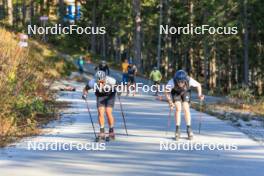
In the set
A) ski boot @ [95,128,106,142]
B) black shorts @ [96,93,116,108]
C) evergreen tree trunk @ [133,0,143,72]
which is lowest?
ski boot @ [95,128,106,142]

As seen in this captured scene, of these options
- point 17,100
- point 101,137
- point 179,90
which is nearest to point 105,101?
point 101,137

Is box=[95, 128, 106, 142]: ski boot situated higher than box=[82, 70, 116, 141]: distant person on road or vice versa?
box=[82, 70, 116, 141]: distant person on road

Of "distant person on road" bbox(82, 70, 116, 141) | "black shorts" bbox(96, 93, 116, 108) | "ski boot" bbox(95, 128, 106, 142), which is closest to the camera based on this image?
"distant person on road" bbox(82, 70, 116, 141)

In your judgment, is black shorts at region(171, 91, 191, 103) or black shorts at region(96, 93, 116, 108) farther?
black shorts at region(171, 91, 191, 103)

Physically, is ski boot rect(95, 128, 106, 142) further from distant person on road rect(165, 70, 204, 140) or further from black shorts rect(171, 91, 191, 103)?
black shorts rect(171, 91, 191, 103)

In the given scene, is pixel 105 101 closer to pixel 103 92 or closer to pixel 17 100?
pixel 103 92

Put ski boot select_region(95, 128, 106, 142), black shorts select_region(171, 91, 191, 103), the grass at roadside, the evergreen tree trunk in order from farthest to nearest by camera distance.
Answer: the evergreen tree trunk
the grass at roadside
black shorts select_region(171, 91, 191, 103)
ski boot select_region(95, 128, 106, 142)

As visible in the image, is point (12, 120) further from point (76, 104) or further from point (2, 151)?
point (76, 104)

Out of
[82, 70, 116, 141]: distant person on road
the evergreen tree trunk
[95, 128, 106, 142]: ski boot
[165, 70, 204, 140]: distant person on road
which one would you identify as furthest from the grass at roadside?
the evergreen tree trunk

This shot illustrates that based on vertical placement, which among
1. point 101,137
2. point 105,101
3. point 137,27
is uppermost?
point 137,27

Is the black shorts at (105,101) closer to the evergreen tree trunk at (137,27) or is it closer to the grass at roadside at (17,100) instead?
the grass at roadside at (17,100)

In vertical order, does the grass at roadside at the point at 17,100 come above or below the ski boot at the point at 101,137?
above

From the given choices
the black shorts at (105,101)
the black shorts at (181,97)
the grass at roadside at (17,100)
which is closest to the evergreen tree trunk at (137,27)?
the grass at roadside at (17,100)

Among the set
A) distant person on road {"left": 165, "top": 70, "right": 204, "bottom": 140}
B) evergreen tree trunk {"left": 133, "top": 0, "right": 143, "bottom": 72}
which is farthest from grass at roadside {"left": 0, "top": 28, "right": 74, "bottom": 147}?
evergreen tree trunk {"left": 133, "top": 0, "right": 143, "bottom": 72}
